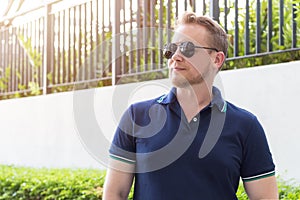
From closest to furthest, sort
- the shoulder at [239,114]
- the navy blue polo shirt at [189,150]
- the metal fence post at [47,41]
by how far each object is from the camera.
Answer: the navy blue polo shirt at [189,150], the shoulder at [239,114], the metal fence post at [47,41]

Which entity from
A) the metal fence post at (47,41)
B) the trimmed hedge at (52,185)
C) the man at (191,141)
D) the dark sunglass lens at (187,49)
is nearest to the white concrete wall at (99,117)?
the trimmed hedge at (52,185)

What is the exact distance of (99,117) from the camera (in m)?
6.59

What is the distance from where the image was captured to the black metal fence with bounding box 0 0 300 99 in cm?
539

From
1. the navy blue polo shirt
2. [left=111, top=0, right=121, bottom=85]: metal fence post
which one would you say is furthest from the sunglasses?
[left=111, top=0, right=121, bottom=85]: metal fence post

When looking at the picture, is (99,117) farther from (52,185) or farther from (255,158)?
(255,158)

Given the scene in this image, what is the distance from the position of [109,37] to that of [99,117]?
1.04 m

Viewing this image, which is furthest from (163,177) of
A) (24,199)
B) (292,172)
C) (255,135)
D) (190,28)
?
(24,199)

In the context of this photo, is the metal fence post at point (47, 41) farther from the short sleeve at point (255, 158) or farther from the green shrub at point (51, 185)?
the short sleeve at point (255, 158)

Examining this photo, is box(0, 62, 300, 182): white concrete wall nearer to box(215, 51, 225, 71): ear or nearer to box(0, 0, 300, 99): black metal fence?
box(0, 0, 300, 99): black metal fence

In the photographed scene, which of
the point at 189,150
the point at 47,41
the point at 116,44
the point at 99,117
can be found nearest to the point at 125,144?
the point at 189,150

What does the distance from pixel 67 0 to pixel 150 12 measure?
1736 mm

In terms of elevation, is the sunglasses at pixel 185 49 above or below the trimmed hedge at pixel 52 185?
above

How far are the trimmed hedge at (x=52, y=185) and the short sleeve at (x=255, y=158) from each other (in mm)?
1546

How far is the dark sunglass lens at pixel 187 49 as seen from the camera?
8.75 ft
